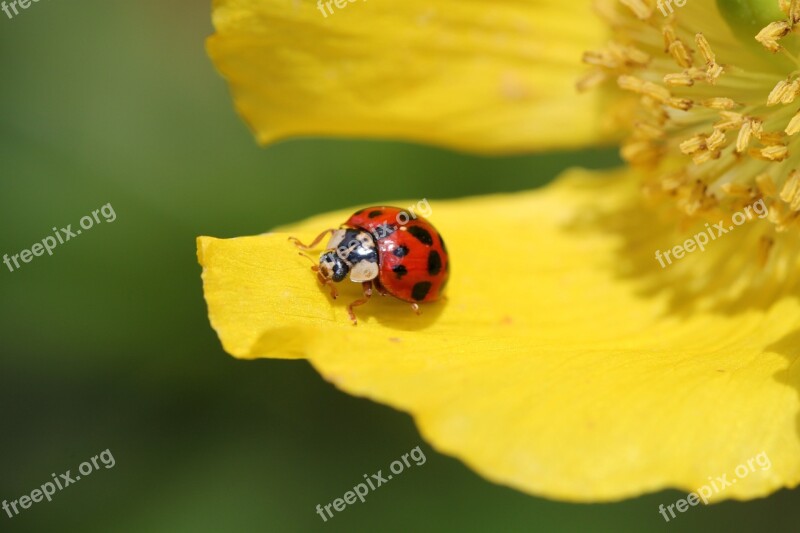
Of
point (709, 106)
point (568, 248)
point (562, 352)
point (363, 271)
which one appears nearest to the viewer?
point (562, 352)

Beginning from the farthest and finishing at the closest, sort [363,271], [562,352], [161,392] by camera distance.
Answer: [161,392] < [363,271] < [562,352]

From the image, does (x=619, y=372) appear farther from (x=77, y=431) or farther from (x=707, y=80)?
(x=77, y=431)

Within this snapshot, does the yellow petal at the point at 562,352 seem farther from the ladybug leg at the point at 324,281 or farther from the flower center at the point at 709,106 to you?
the flower center at the point at 709,106

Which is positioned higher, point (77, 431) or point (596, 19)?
point (596, 19)

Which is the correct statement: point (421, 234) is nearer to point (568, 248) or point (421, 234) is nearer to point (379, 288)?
point (379, 288)

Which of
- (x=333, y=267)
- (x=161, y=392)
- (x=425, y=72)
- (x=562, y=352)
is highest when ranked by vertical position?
(x=425, y=72)

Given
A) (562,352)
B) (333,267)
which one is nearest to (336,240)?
(333,267)

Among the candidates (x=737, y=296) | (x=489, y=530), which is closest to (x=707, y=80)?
(x=737, y=296)
